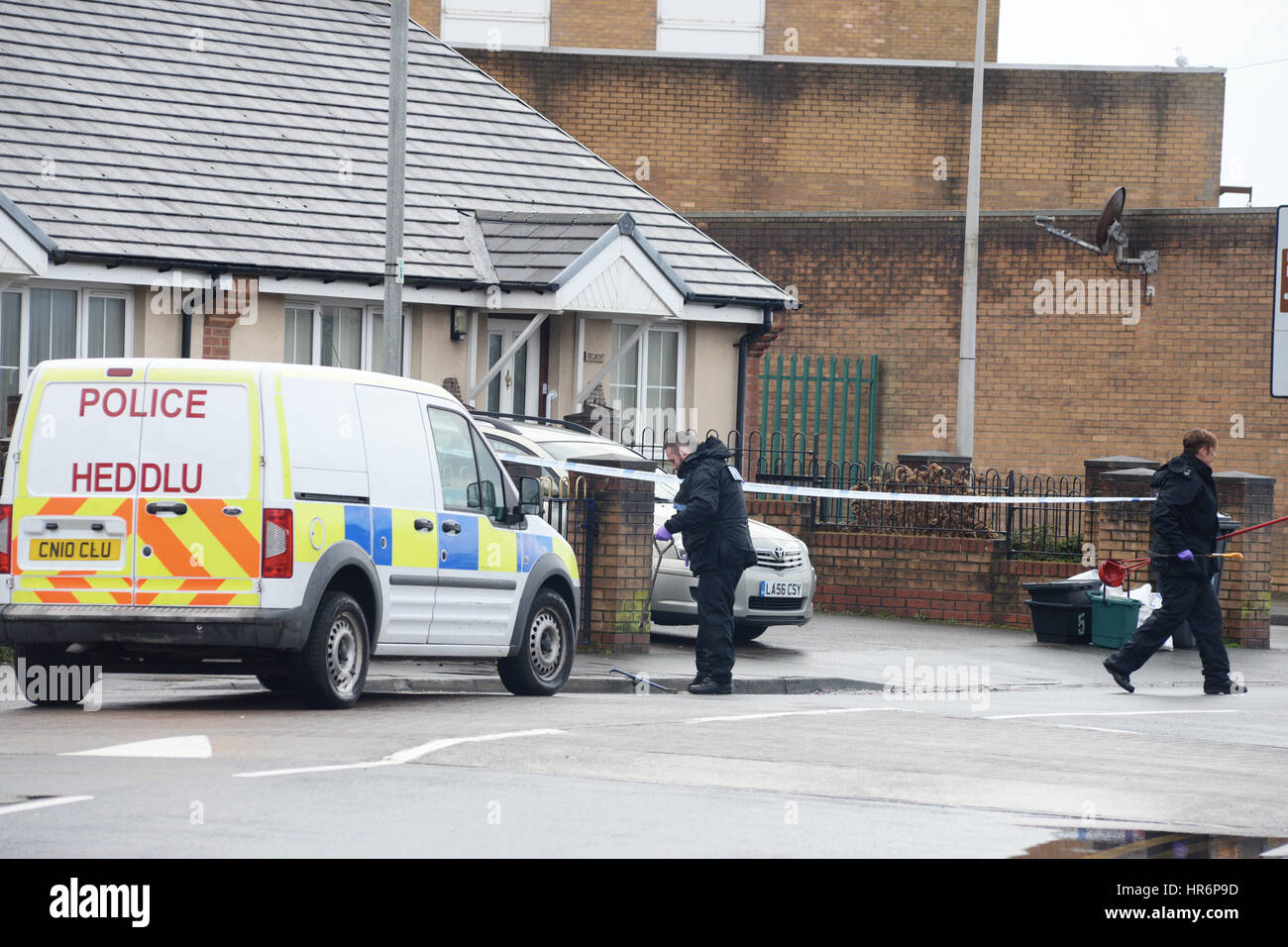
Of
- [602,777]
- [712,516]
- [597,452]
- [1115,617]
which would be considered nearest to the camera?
[602,777]

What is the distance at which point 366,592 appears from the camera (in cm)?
1227

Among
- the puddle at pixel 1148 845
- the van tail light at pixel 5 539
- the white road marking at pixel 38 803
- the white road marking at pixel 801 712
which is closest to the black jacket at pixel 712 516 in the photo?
the white road marking at pixel 801 712

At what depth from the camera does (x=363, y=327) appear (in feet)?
73.8

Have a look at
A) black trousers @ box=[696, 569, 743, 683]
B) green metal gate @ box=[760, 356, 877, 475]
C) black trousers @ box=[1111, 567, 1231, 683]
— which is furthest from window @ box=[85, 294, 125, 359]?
black trousers @ box=[1111, 567, 1231, 683]

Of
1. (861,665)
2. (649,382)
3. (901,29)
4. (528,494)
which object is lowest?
(861,665)

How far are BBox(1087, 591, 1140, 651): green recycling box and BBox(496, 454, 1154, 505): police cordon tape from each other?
147 centimetres

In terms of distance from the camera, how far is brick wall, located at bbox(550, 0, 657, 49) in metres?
37.6

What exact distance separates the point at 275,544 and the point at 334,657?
0.90 metres

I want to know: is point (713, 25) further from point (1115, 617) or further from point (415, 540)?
point (415, 540)

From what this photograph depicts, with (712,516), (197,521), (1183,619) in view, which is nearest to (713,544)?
(712,516)

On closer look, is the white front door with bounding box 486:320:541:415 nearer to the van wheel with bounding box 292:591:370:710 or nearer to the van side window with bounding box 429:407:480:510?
the van side window with bounding box 429:407:480:510

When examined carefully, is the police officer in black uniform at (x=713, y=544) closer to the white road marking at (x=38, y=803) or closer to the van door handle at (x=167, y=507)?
the van door handle at (x=167, y=507)

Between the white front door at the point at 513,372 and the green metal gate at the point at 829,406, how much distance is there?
18.8ft
